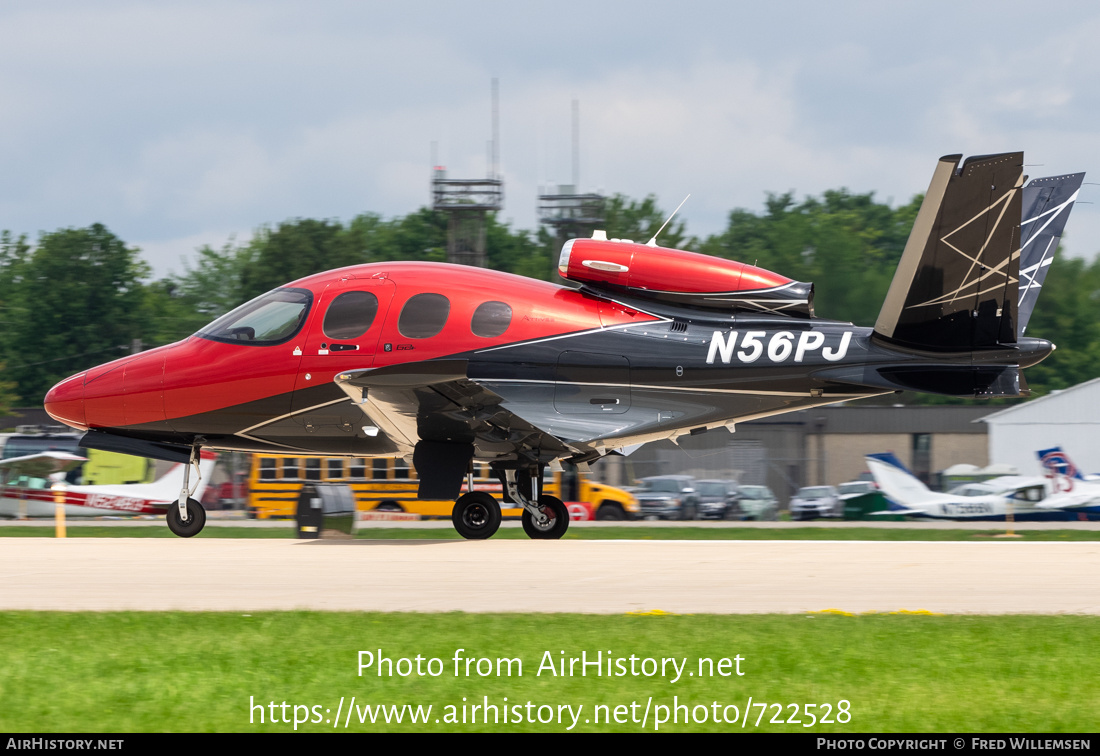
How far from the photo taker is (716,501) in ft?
118

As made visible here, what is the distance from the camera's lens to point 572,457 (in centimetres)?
1700

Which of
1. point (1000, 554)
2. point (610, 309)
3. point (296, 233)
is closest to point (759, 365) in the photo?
point (610, 309)

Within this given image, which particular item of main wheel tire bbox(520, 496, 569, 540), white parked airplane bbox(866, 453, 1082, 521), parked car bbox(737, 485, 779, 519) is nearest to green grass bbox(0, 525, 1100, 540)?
main wheel tire bbox(520, 496, 569, 540)

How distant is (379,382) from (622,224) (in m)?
56.7

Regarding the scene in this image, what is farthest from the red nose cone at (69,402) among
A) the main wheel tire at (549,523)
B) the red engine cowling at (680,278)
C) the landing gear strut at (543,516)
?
the red engine cowling at (680,278)

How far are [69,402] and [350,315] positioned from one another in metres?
4.87

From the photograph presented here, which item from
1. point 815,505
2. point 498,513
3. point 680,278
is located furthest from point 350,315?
point 815,505

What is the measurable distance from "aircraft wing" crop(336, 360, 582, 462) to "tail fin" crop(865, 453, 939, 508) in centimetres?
1831

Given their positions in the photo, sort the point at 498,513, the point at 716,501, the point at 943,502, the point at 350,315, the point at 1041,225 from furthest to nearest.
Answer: the point at 716,501
the point at 943,502
the point at 498,513
the point at 1041,225
the point at 350,315

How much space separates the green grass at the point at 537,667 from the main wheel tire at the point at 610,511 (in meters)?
26.7

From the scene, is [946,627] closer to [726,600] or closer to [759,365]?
[726,600]

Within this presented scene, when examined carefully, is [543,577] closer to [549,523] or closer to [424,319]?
[424,319]

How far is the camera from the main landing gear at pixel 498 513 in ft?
55.5

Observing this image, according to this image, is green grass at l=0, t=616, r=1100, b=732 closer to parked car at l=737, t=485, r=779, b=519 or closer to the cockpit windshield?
the cockpit windshield
